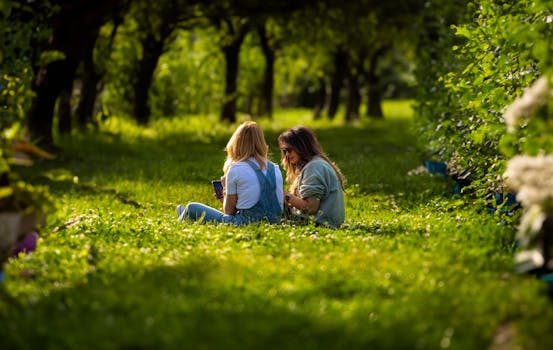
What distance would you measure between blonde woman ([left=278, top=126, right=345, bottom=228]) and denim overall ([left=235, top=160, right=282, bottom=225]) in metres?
0.28

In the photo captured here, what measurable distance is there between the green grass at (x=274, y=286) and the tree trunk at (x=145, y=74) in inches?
715

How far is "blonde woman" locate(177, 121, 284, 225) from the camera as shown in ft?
32.4

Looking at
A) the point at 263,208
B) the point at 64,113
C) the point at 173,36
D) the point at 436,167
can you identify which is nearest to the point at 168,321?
the point at 263,208

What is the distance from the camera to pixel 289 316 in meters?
5.77

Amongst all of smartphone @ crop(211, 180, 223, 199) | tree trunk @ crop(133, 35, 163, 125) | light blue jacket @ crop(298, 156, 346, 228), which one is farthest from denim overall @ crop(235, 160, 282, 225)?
tree trunk @ crop(133, 35, 163, 125)

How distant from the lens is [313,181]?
32.5ft

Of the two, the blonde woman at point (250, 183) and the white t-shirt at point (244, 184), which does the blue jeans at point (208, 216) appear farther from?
the white t-shirt at point (244, 184)

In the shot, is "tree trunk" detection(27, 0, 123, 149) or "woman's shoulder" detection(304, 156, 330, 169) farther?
"tree trunk" detection(27, 0, 123, 149)

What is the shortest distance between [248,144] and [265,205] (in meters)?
0.75

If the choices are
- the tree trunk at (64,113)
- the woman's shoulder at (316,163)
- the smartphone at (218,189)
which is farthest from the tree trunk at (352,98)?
the woman's shoulder at (316,163)

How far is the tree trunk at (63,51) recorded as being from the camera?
18.1 meters

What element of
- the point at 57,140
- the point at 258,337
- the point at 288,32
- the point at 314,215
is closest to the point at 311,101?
the point at 288,32

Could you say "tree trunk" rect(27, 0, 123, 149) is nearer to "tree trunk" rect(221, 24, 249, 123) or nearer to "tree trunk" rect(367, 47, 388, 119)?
"tree trunk" rect(221, 24, 249, 123)

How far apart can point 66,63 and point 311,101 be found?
53640 mm
